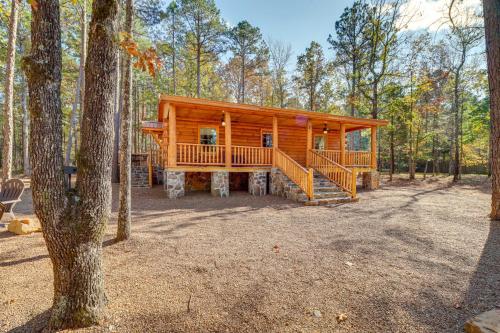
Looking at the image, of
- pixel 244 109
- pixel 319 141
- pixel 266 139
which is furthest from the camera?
pixel 319 141

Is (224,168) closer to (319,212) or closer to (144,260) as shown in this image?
(319,212)

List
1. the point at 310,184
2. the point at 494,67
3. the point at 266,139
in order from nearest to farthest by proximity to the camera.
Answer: the point at 494,67 < the point at 310,184 < the point at 266,139

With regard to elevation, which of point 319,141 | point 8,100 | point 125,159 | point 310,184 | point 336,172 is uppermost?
point 8,100

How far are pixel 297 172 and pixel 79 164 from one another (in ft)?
23.4

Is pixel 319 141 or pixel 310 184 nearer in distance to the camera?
pixel 310 184

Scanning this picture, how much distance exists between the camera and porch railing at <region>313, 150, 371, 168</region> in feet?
37.1

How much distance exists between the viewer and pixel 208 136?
1121 cm

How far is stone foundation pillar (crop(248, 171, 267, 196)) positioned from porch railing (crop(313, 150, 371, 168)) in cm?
375

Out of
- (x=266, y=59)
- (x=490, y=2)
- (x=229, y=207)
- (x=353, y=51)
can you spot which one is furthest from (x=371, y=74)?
(x=229, y=207)

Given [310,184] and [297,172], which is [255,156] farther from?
[310,184]

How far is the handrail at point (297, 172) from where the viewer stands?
24.6ft

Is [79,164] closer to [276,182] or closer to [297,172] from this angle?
[297,172]

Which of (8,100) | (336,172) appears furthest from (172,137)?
(336,172)

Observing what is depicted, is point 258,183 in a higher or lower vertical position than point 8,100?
lower
